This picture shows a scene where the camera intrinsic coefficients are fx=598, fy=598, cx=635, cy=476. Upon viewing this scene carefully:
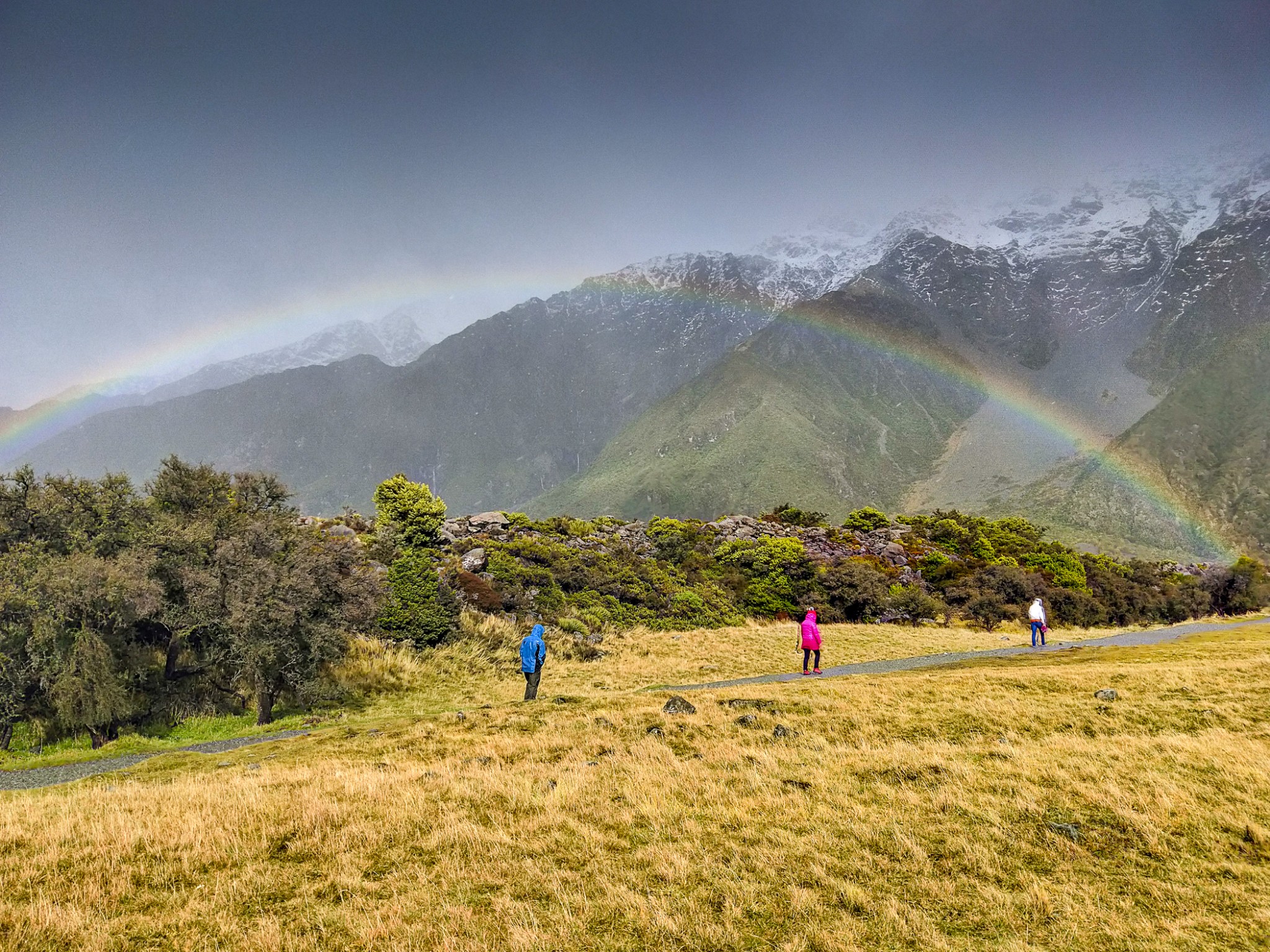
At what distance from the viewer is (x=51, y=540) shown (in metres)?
19.4

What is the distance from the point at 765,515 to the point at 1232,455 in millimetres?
153846

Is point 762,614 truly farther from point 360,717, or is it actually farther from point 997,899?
point 997,899

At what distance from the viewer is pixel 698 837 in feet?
26.9

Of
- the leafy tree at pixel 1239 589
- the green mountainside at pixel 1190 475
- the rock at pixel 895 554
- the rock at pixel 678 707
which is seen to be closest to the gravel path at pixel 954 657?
the rock at pixel 678 707

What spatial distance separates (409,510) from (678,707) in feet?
104

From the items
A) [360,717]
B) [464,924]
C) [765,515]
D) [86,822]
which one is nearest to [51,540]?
[360,717]

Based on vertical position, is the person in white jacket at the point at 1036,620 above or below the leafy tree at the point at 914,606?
above

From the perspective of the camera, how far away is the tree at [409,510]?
41.0 m

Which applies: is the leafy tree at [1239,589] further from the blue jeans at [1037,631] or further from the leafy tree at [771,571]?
the blue jeans at [1037,631]

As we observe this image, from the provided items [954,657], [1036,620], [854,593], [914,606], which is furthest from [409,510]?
[1036,620]

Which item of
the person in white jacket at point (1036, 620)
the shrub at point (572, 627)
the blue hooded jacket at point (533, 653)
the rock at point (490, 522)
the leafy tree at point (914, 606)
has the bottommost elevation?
the leafy tree at point (914, 606)

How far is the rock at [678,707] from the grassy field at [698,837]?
470 millimetres

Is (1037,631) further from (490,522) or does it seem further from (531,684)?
(490,522)

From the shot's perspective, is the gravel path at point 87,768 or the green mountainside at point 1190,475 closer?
the gravel path at point 87,768
